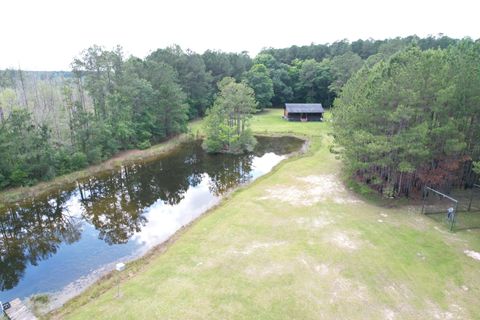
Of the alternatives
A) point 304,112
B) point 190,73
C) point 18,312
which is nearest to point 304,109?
point 304,112

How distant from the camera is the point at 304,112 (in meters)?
50.6

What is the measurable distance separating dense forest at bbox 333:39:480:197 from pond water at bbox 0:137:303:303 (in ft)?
35.5

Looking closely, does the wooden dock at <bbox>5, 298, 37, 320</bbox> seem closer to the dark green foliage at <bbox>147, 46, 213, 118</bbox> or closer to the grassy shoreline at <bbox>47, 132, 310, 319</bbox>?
the grassy shoreline at <bbox>47, 132, 310, 319</bbox>

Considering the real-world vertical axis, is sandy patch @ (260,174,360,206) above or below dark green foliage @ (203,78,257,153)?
below

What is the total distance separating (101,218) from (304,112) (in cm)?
3892

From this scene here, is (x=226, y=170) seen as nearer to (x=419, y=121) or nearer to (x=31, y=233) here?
(x=31, y=233)

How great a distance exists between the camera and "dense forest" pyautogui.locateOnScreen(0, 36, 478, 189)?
23641mm

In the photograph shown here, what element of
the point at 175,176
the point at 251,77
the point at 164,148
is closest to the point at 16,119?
the point at 175,176

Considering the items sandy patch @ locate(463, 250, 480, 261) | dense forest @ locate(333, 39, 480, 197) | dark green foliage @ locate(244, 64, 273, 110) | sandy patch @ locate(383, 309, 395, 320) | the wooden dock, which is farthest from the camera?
dark green foliage @ locate(244, 64, 273, 110)

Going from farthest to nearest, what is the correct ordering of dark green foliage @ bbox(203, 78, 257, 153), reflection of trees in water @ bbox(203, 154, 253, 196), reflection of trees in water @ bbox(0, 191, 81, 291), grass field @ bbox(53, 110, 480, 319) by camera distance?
dark green foliage @ bbox(203, 78, 257, 153)
reflection of trees in water @ bbox(203, 154, 253, 196)
reflection of trees in water @ bbox(0, 191, 81, 291)
grass field @ bbox(53, 110, 480, 319)

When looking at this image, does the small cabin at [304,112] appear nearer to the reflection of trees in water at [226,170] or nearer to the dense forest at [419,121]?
the reflection of trees in water at [226,170]

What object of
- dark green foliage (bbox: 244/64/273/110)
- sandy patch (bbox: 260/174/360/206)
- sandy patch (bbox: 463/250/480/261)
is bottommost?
sandy patch (bbox: 463/250/480/261)

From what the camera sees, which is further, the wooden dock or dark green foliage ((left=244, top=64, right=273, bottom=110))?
dark green foliage ((left=244, top=64, right=273, bottom=110))

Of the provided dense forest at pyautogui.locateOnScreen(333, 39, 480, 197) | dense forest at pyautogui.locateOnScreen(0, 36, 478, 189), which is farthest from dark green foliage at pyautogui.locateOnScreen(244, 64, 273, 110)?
dense forest at pyautogui.locateOnScreen(333, 39, 480, 197)
